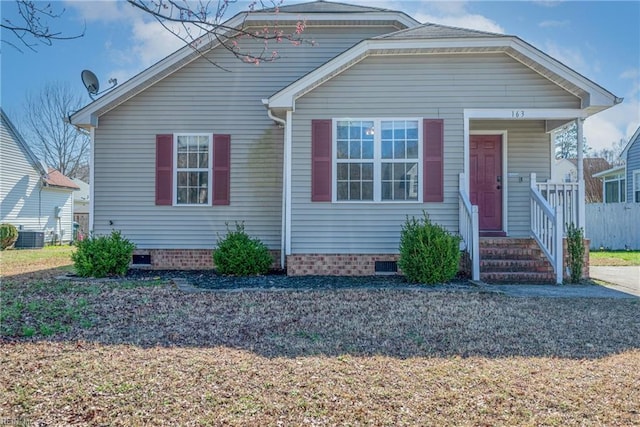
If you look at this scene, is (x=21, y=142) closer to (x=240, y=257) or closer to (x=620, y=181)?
(x=240, y=257)

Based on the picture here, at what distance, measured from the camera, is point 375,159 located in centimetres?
793

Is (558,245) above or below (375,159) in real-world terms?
below

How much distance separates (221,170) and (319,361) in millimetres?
6199

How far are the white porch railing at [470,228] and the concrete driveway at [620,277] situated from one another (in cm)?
221

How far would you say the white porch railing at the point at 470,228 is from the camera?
7.20m

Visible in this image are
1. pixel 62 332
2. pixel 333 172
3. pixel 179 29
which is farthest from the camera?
pixel 333 172

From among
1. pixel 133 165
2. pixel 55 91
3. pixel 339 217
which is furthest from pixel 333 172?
pixel 55 91

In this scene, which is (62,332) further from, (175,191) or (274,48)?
(274,48)

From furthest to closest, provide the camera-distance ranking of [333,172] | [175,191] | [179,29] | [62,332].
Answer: [175,191]
[333,172]
[62,332]
[179,29]

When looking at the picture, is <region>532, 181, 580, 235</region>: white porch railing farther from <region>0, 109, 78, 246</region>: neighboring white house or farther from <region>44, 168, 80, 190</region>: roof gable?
<region>44, 168, 80, 190</region>: roof gable

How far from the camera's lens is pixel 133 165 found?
912 centimetres

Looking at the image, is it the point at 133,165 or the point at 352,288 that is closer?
the point at 352,288

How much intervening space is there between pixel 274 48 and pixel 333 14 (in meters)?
1.44

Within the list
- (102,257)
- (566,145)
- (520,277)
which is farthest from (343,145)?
(566,145)
